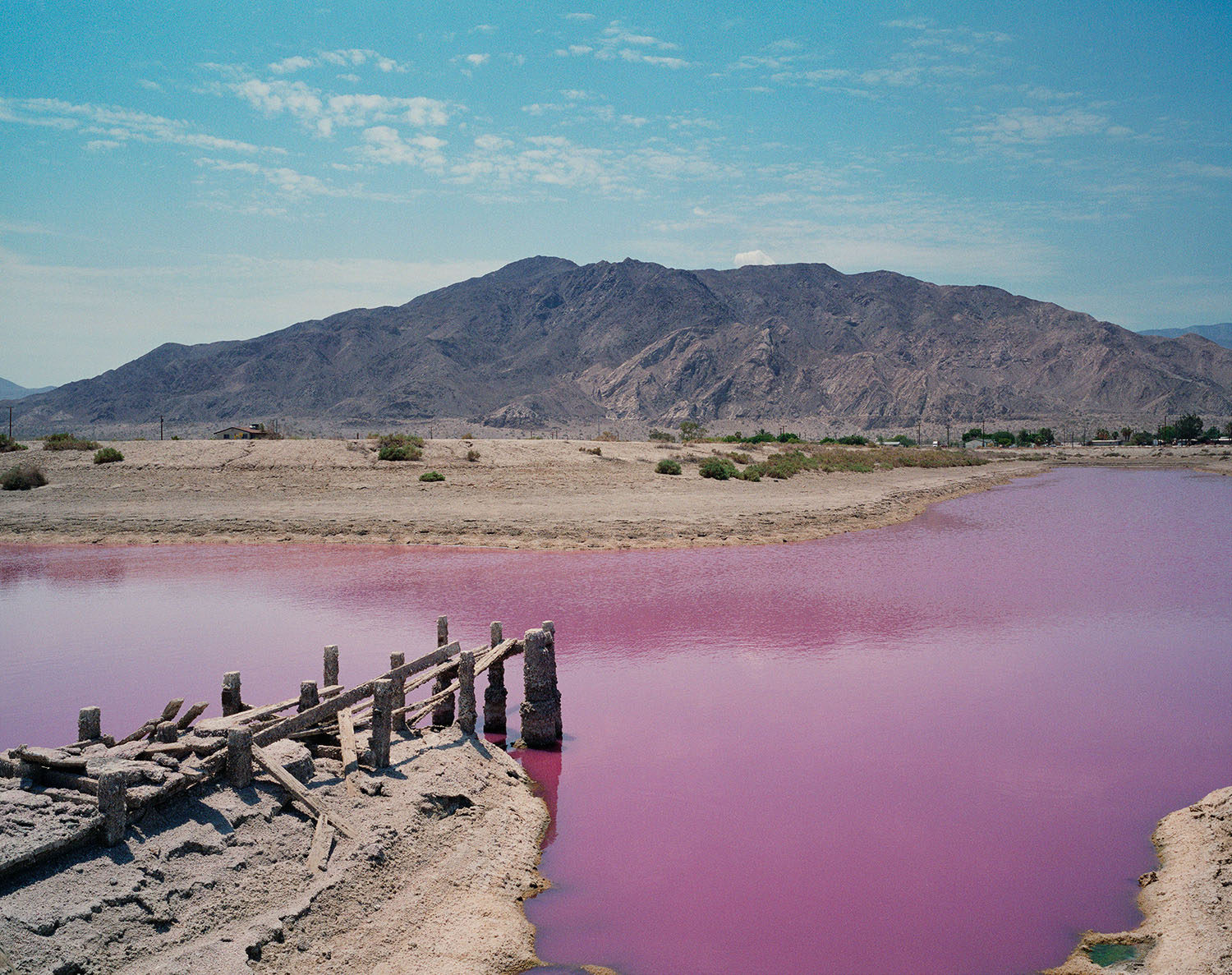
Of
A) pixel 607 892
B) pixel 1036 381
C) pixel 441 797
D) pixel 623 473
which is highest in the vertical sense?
pixel 1036 381

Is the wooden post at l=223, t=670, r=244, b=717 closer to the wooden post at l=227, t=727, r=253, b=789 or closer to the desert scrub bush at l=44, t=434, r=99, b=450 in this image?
the wooden post at l=227, t=727, r=253, b=789

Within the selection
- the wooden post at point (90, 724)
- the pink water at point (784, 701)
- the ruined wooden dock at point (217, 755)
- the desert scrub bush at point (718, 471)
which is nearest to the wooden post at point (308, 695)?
the ruined wooden dock at point (217, 755)

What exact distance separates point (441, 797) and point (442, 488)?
90.4 feet

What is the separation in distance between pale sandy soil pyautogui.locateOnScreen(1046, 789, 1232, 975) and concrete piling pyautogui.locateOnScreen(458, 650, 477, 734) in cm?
584

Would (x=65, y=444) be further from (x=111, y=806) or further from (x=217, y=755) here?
(x=111, y=806)

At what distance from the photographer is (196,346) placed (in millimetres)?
156000

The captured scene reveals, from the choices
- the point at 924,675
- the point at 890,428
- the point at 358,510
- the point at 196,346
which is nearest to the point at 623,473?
the point at 358,510

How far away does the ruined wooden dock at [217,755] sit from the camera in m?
5.96

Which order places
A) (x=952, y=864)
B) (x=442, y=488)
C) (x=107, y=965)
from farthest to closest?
(x=442, y=488) → (x=952, y=864) → (x=107, y=965)

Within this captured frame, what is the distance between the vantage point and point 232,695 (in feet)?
29.3

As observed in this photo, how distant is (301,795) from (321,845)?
1.67ft

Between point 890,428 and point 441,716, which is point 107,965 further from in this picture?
point 890,428

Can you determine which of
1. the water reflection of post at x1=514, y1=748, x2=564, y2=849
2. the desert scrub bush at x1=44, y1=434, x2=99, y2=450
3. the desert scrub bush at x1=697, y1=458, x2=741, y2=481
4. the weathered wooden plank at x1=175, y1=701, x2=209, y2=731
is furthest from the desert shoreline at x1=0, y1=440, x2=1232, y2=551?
the weathered wooden plank at x1=175, y1=701, x2=209, y2=731

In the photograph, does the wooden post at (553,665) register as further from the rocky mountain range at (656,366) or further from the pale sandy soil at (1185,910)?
the rocky mountain range at (656,366)
